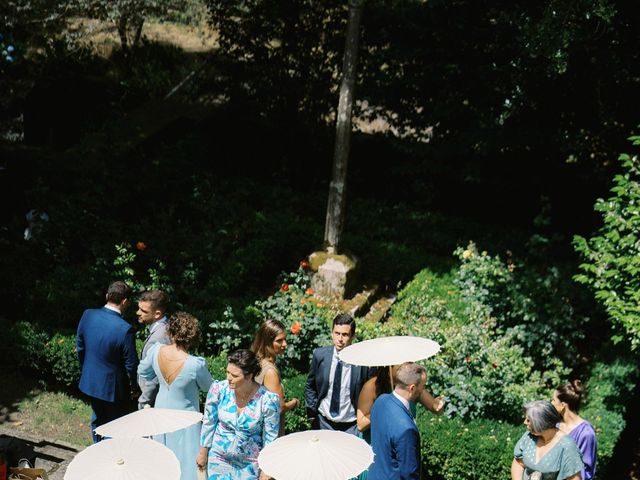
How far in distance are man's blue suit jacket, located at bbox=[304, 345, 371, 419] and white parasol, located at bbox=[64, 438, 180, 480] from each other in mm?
2054

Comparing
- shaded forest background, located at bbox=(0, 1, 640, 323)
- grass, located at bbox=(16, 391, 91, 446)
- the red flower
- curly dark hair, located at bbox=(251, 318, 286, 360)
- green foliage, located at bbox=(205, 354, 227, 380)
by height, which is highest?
shaded forest background, located at bbox=(0, 1, 640, 323)

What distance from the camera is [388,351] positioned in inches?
219

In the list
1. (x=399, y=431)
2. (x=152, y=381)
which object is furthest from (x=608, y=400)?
(x=152, y=381)

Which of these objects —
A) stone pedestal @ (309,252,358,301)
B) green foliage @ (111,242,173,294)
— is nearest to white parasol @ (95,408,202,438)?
green foliage @ (111,242,173,294)

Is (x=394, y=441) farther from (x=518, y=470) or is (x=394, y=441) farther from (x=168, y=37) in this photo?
(x=168, y=37)

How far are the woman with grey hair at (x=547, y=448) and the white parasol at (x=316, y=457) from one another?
1.38 meters

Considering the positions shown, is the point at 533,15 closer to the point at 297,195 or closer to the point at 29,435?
the point at 297,195

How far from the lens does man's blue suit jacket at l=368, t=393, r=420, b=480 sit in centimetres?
495

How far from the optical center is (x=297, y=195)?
13.2m

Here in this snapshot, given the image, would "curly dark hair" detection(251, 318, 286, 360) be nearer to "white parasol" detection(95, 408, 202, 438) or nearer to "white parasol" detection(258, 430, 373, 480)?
"white parasol" detection(95, 408, 202, 438)

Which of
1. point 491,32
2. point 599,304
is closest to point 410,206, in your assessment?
point 491,32

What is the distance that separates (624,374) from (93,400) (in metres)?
5.84

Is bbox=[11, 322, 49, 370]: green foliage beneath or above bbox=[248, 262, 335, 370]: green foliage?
beneath

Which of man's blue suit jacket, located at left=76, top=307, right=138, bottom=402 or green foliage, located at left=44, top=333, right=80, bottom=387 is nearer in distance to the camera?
man's blue suit jacket, located at left=76, top=307, right=138, bottom=402
